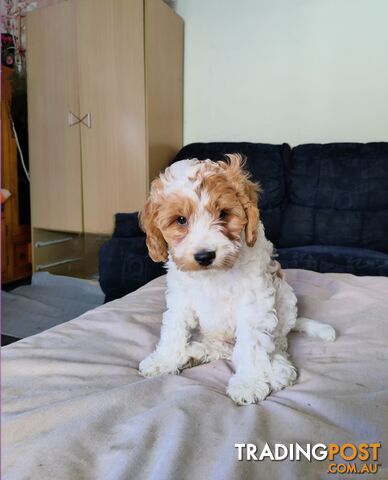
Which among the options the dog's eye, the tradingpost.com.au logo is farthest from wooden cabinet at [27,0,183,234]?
the tradingpost.com.au logo

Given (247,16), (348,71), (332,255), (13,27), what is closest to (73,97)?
(13,27)

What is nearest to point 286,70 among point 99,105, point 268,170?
point 268,170

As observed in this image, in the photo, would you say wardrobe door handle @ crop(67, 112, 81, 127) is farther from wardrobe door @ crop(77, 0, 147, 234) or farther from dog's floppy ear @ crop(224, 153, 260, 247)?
dog's floppy ear @ crop(224, 153, 260, 247)

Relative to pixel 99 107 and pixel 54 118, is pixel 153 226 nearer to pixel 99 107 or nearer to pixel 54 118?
pixel 99 107

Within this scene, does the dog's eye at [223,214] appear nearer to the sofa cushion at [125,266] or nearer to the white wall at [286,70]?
the sofa cushion at [125,266]

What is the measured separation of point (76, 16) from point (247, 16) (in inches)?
55.9

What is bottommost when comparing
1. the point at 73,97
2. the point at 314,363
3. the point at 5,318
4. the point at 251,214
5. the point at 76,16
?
the point at 5,318

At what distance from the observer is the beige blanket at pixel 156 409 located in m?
0.83

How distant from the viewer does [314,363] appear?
4.48ft

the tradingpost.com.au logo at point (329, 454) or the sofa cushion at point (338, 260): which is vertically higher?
the sofa cushion at point (338, 260)

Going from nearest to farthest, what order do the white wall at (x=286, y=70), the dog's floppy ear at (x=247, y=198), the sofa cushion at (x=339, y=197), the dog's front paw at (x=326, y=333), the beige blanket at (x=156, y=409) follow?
the beige blanket at (x=156, y=409) → the dog's floppy ear at (x=247, y=198) → the dog's front paw at (x=326, y=333) → the sofa cushion at (x=339, y=197) → the white wall at (x=286, y=70)

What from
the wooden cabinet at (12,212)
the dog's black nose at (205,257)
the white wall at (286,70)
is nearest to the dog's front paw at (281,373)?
the dog's black nose at (205,257)

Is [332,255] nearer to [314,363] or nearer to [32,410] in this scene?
[314,363]

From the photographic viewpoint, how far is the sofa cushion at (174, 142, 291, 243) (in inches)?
116
